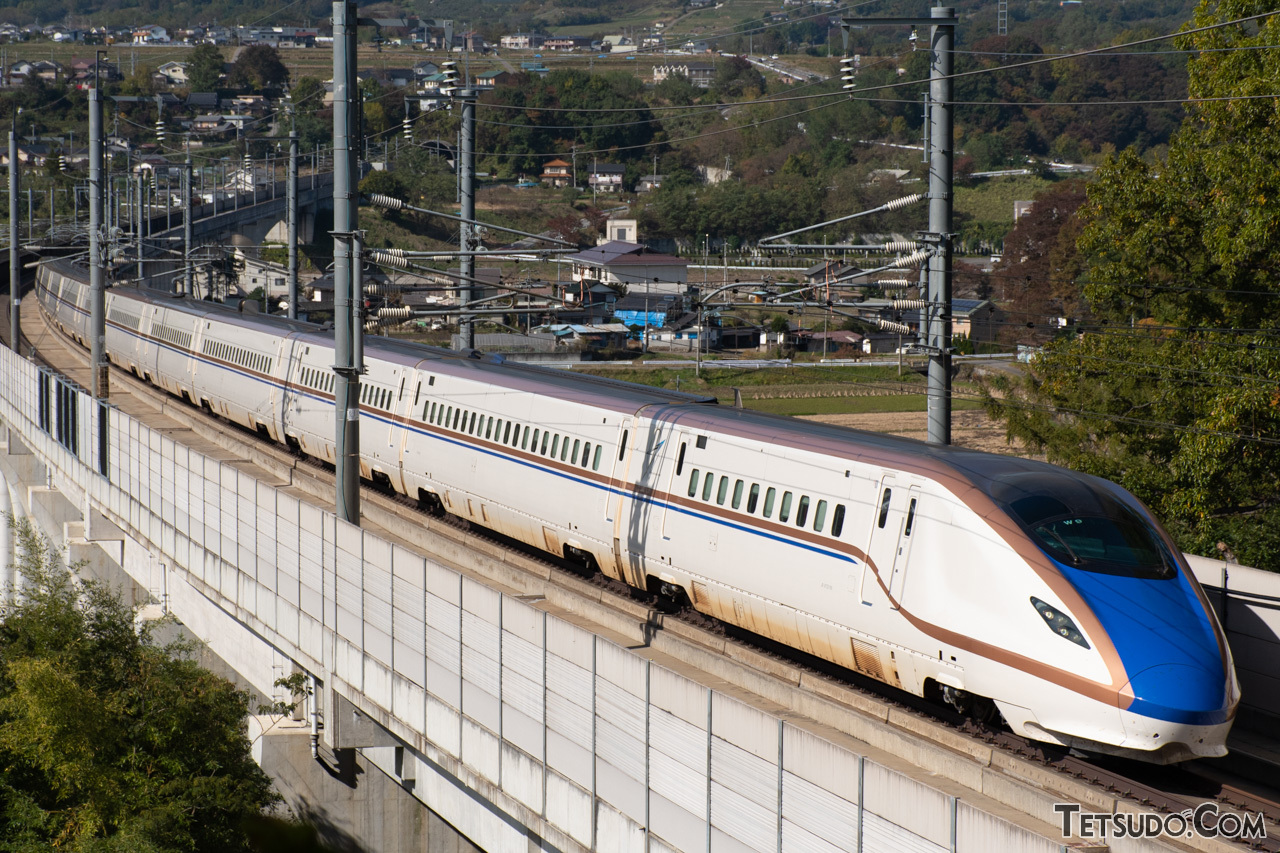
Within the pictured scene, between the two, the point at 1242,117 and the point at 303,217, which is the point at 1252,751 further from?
the point at 303,217

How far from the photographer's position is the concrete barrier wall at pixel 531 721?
10250mm

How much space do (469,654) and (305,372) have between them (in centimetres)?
1723

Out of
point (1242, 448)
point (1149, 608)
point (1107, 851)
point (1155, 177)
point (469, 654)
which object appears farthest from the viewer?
point (1155, 177)

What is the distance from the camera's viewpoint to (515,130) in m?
168

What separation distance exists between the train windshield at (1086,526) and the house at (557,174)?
493 feet

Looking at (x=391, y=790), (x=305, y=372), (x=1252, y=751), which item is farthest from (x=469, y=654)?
(x=305, y=372)

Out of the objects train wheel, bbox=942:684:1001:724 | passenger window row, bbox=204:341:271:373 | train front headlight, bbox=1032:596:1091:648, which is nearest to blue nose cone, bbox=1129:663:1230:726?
train front headlight, bbox=1032:596:1091:648

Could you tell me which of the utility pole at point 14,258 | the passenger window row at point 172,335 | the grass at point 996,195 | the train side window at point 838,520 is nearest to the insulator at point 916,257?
the train side window at point 838,520

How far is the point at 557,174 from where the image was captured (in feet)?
530

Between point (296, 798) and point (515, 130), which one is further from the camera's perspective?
point (515, 130)

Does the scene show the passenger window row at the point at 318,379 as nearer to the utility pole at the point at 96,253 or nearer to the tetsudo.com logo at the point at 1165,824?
the utility pole at the point at 96,253

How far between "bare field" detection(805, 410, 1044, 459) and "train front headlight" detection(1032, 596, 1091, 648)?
38011 mm

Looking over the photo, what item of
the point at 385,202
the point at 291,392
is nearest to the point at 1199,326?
the point at 385,202

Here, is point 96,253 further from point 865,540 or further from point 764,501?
point 865,540
